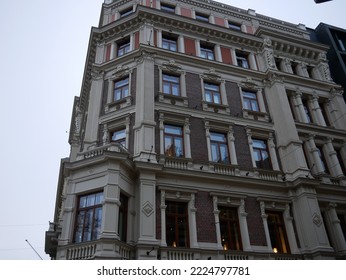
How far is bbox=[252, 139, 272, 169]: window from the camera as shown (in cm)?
2153

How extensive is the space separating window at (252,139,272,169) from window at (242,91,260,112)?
2709 millimetres

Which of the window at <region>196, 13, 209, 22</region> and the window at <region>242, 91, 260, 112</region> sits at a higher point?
the window at <region>196, 13, 209, 22</region>

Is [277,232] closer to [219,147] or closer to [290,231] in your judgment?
[290,231]

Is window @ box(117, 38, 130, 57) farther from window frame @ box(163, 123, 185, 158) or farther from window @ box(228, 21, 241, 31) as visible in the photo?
window @ box(228, 21, 241, 31)

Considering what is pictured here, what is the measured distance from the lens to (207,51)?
26.2m

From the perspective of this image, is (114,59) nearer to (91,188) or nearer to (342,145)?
(91,188)

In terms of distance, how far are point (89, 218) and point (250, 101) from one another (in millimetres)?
14403

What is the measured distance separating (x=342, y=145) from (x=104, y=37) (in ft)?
65.2

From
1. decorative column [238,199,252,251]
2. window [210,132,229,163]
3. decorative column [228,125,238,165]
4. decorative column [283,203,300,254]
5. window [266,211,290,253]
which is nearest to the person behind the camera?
decorative column [238,199,252,251]

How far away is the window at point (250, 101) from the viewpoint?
24047 millimetres

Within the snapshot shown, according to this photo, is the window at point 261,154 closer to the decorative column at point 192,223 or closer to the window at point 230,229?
the window at point 230,229

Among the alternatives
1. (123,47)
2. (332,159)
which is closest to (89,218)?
(123,47)

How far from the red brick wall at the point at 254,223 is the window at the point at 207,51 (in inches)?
467

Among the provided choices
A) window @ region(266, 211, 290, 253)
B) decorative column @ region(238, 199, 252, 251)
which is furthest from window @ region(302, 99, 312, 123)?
decorative column @ region(238, 199, 252, 251)
